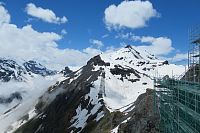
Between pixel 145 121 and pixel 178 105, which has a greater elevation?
pixel 178 105

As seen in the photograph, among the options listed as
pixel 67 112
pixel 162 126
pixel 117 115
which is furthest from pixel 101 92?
pixel 162 126

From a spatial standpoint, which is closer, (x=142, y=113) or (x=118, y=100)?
(x=142, y=113)

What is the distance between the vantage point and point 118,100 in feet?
603

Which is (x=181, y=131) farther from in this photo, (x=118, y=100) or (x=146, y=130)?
(x=118, y=100)

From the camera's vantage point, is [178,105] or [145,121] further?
[145,121]

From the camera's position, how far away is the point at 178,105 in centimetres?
6625

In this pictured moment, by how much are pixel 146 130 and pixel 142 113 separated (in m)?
8.16

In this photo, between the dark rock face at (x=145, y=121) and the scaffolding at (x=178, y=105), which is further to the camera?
the dark rock face at (x=145, y=121)

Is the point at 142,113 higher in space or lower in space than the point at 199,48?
lower

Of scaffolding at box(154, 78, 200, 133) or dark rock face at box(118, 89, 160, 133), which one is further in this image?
dark rock face at box(118, 89, 160, 133)

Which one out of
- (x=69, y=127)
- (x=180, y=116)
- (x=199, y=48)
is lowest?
(x=69, y=127)

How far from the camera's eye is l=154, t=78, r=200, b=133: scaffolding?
181 ft

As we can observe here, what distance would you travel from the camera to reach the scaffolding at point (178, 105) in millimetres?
55025

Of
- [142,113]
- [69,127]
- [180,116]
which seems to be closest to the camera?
[180,116]
